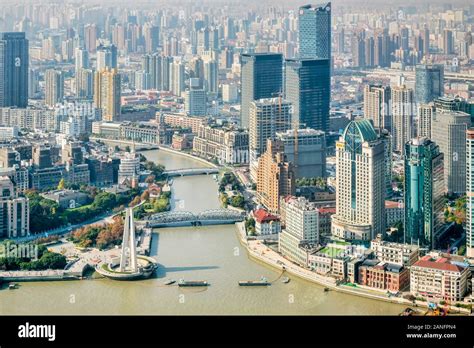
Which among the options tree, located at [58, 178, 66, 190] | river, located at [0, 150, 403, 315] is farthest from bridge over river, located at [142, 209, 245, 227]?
tree, located at [58, 178, 66, 190]

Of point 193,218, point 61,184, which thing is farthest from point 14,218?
point 61,184

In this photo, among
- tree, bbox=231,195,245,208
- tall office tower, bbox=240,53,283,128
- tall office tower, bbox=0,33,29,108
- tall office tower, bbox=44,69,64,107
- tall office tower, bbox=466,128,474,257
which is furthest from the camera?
tall office tower, bbox=44,69,64,107

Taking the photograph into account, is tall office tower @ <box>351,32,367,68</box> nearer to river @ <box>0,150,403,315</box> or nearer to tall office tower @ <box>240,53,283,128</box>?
tall office tower @ <box>240,53,283,128</box>

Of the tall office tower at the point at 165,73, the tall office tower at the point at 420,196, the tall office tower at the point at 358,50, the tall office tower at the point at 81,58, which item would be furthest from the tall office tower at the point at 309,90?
the tall office tower at the point at 81,58

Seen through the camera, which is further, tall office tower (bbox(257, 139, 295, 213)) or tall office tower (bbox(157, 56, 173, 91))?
tall office tower (bbox(157, 56, 173, 91))

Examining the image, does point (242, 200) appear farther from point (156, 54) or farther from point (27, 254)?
point (156, 54)

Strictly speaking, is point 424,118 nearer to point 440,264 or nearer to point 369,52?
point 369,52

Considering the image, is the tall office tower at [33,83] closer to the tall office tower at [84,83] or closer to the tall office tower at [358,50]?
the tall office tower at [84,83]

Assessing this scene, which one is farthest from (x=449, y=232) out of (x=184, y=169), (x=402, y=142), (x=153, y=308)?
(x=184, y=169)
